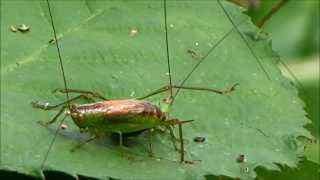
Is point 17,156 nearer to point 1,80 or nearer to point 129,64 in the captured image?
point 1,80

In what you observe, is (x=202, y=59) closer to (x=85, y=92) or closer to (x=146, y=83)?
(x=146, y=83)

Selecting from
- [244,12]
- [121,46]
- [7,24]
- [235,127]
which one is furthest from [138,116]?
[244,12]

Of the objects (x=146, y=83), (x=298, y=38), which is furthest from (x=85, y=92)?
(x=298, y=38)

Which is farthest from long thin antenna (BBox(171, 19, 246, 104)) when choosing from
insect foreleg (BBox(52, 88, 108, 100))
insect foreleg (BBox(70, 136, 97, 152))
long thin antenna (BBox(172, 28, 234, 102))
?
insect foreleg (BBox(70, 136, 97, 152))

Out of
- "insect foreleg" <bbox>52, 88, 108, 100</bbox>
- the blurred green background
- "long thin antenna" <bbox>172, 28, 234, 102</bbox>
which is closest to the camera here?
"insect foreleg" <bbox>52, 88, 108, 100</bbox>

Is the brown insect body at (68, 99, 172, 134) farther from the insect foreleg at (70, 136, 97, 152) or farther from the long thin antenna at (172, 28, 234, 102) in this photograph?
the long thin antenna at (172, 28, 234, 102)
